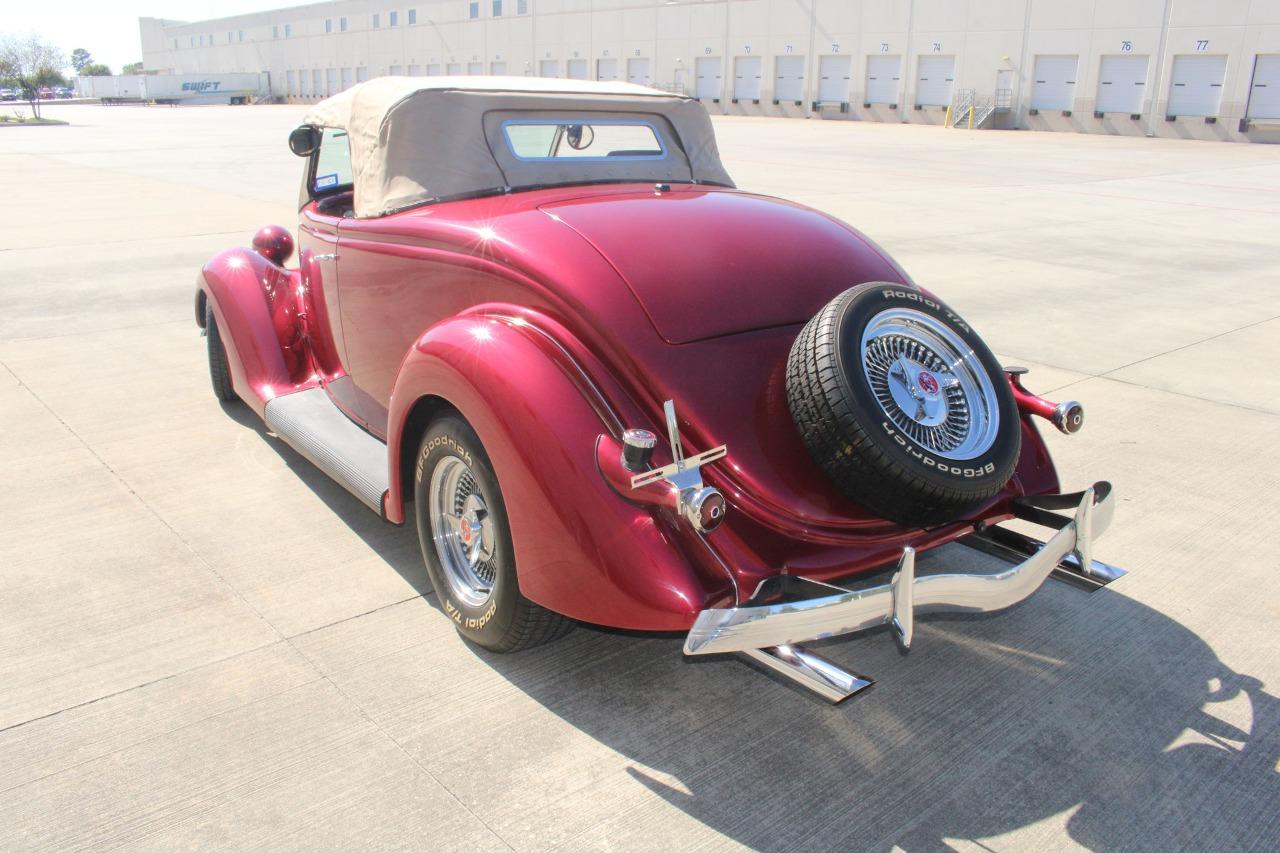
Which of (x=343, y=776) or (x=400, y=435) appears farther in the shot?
(x=400, y=435)

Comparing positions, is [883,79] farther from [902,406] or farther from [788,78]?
[902,406]

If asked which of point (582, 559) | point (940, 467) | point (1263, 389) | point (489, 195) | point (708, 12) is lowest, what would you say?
point (1263, 389)

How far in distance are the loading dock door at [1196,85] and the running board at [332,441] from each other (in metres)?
36.9

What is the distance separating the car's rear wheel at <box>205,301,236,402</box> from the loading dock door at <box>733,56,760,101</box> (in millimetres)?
45961

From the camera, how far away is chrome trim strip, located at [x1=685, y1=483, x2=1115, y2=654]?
2.30m

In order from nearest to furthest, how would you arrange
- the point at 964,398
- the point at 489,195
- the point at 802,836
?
the point at 802,836, the point at 964,398, the point at 489,195

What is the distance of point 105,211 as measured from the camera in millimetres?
12805

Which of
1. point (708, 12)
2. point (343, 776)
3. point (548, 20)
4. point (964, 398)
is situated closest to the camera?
point (343, 776)

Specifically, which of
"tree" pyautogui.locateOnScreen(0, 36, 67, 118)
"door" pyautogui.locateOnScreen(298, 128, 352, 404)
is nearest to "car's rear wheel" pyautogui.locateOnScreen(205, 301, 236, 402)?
"door" pyautogui.locateOnScreen(298, 128, 352, 404)

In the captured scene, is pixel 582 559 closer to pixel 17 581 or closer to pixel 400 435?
pixel 400 435

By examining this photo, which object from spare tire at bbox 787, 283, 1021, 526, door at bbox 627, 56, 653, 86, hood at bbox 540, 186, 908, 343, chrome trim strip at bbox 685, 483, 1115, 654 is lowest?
chrome trim strip at bbox 685, 483, 1115, 654

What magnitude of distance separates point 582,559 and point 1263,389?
16.9 ft

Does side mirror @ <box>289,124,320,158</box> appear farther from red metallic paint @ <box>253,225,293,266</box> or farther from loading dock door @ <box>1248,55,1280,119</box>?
loading dock door @ <box>1248,55,1280,119</box>

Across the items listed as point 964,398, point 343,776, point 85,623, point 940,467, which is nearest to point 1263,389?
point 964,398
